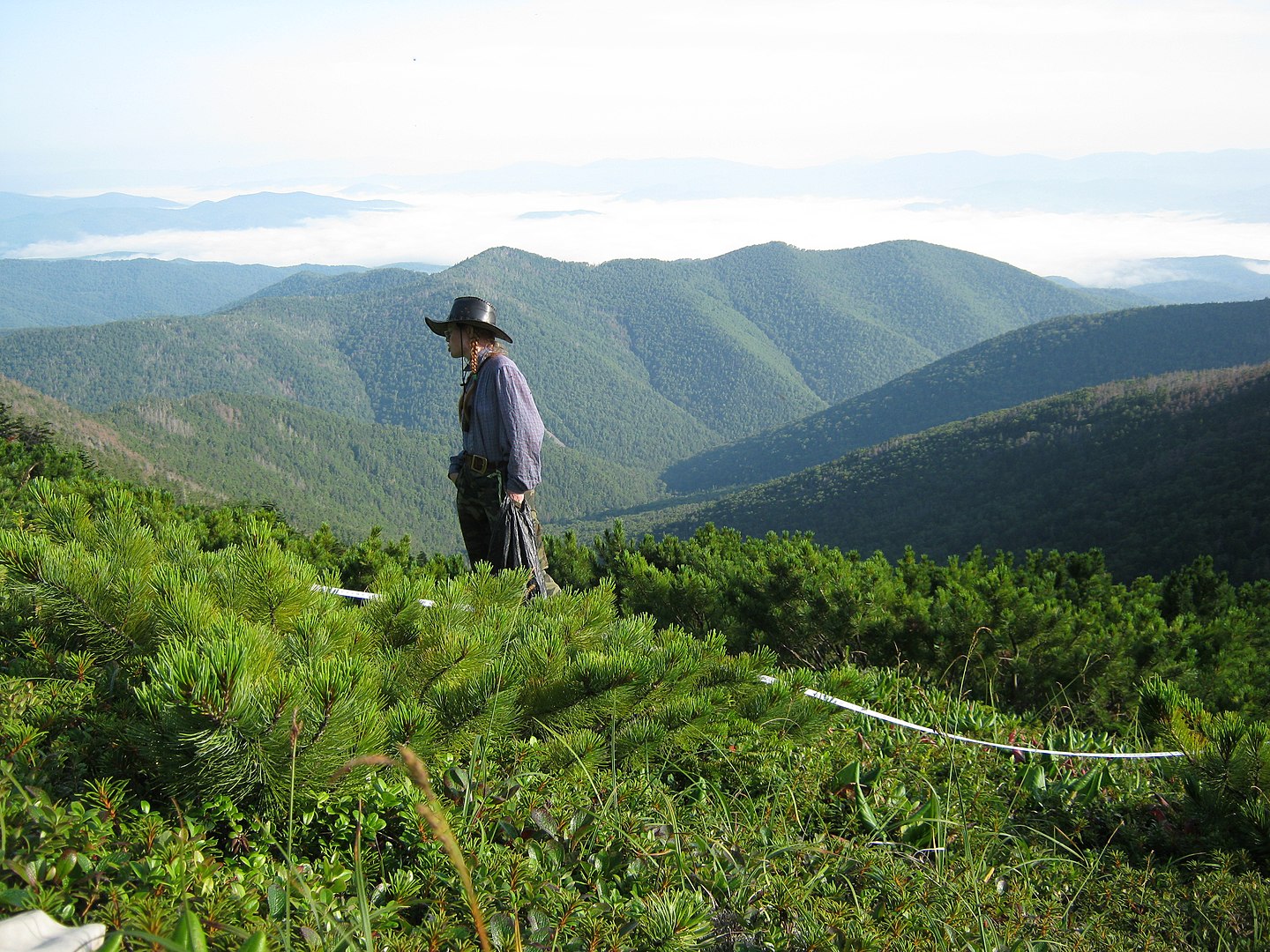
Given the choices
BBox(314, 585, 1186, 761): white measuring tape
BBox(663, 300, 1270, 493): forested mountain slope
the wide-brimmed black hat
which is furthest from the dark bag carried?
BBox(663, 300, 1270, 493): forested mountain slope

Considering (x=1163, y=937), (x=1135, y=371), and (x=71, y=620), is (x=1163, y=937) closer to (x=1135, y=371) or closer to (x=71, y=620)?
(x=71, y=620)

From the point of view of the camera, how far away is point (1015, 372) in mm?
149125

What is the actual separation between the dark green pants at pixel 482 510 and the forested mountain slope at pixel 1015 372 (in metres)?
134

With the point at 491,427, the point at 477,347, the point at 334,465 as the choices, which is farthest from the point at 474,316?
the point at 334,465

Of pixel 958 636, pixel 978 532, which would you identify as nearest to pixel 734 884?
pixel 958 636

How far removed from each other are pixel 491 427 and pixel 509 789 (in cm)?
328

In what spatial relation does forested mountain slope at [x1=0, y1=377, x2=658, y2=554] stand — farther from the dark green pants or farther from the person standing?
the person standing

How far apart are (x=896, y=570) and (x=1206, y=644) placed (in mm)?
2103

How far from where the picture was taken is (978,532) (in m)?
66.1

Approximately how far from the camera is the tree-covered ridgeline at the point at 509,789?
157 centimetres

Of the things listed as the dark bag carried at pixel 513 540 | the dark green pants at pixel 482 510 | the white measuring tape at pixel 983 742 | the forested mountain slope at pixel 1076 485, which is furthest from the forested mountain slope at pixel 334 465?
the white measuring tape at pixel 983 742

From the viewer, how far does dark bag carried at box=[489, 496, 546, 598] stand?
5.19m

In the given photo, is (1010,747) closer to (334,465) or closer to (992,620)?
(992,620)

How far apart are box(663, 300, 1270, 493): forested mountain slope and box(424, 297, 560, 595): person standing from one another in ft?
442
